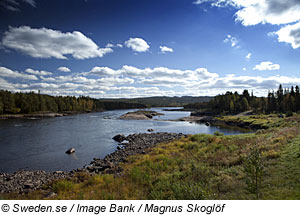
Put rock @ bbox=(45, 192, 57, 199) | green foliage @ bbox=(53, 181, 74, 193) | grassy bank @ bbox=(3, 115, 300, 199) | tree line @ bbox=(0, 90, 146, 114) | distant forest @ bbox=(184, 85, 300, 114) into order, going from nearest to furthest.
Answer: grassy bank @ bbox=(3, 115, 300, 199) < rock @ bbox=(45, 192, 57, 199) < green foliage @ bbox=(53, 181, 74, 193) < distant forest @ bbox=(184, 85, 300, 114) < tree line @ bbox=(0, 90, 146, 114)

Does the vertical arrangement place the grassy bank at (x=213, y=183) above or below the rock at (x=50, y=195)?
above

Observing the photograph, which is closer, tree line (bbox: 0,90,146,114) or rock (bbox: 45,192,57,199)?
rock (bbox: 45,192,57,199)

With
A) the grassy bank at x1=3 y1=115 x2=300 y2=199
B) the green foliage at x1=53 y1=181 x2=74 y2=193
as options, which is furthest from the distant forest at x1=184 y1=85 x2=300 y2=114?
the green foliage at x1=53 y1=181 x2=74 y2=193

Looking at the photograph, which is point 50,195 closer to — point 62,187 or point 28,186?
point 62,187

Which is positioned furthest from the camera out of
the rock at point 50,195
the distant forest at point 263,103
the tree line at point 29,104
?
the tree line at point 29,104

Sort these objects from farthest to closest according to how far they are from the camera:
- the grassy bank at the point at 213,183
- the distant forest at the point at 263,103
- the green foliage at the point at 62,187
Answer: the distant forest at the point at 263,103
the green foliage at the point at 62,187
the grassy bank at the point at 213,183

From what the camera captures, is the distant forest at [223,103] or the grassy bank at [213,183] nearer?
the grassy bank at [213,183]

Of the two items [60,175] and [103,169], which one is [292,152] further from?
[60,175]

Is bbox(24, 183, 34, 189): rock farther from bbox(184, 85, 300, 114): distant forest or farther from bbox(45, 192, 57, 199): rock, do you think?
bbox(184, 85, 300, 114): distant forest

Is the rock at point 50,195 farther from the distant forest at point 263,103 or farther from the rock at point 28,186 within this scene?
the distant forest at point 263,103

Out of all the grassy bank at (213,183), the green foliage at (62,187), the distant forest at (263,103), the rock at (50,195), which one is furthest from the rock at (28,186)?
the distant forest at (263,103)

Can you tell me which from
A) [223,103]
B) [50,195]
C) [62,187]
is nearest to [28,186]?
[62,187]
